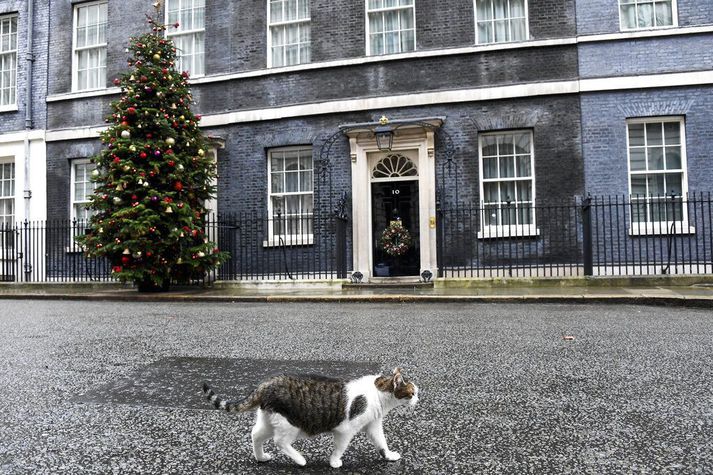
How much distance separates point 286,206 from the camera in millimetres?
14836

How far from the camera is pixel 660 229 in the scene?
488 inches

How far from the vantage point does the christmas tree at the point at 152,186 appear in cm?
1205

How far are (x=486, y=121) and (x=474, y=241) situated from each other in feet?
9.72

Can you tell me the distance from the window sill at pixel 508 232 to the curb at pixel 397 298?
3254 millimetres

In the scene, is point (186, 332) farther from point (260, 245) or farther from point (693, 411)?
point (260, 245)

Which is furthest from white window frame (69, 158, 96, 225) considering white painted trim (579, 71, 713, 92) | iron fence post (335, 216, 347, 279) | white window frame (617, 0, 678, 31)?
white window frame (617, 0, 678, 31)

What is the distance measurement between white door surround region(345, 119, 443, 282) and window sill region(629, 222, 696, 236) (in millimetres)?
4563

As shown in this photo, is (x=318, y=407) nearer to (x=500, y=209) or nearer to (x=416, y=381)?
(x=416, y=381)

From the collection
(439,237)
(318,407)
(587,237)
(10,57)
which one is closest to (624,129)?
(587,237)

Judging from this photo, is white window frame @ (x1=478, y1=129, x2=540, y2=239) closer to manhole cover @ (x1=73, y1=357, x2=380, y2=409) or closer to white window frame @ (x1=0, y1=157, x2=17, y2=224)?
manhole cover @ (x1=73, y1=357, x2=380, y2=409)

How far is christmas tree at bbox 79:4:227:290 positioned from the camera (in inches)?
475

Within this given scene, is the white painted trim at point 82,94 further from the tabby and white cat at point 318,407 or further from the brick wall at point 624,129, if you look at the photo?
the tabby and white cat at point 318,407

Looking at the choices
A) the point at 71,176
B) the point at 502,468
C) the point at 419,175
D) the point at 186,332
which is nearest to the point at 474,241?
the point at 419,175

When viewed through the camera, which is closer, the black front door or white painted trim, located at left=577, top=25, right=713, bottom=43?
white painted trim, located at left=577, top=25, right=713, bottom=43
